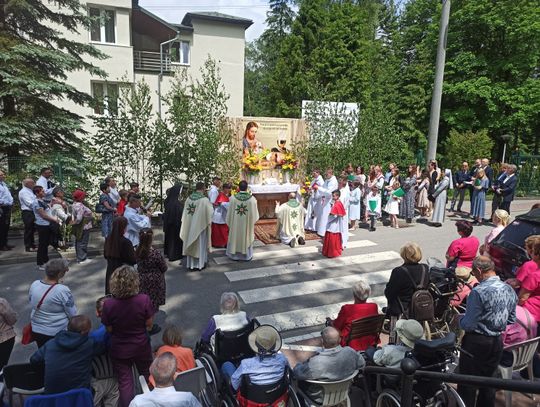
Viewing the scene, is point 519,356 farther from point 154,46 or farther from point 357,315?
point 154,46

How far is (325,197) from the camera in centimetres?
1266

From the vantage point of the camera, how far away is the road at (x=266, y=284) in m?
7.16

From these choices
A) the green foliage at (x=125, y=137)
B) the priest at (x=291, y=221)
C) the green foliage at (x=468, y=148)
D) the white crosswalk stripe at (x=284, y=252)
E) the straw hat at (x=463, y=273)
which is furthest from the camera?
the green foliage at (x=468, y=148)

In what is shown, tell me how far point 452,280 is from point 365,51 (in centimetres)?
2811

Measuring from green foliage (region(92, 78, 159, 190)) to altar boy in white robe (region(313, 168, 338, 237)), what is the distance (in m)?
5.51

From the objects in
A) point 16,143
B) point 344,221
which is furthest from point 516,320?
point 16,143

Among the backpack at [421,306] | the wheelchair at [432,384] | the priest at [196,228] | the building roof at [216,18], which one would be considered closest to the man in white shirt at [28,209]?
the priest at [196,228]

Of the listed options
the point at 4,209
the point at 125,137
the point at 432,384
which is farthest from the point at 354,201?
the point at 4,209

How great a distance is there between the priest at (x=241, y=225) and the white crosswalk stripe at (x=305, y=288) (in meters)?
1.93

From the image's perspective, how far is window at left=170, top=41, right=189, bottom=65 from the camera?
87.6 feet

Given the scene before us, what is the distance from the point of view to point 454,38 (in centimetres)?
2762

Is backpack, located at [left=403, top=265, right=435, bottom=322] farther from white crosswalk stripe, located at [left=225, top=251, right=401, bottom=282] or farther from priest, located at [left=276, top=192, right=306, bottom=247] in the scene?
priest, located at [left=276, top=192, right=306, bottom=247]

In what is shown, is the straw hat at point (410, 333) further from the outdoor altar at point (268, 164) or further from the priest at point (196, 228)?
the outdoor altar at point (268, 164)

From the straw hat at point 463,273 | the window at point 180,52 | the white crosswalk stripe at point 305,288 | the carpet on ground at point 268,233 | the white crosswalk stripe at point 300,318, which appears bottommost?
the white crosswalk stripe at point 300,318
